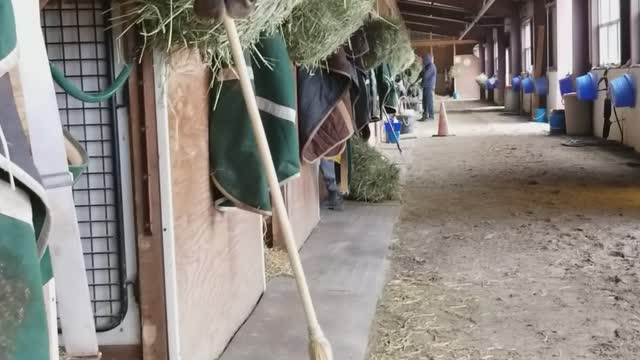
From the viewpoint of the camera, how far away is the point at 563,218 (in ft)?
16.2

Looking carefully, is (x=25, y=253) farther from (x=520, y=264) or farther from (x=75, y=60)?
(x=520, y=264)

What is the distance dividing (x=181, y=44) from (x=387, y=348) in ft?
4.31

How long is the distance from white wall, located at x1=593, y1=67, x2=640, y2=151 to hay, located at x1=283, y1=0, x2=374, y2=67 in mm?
6260

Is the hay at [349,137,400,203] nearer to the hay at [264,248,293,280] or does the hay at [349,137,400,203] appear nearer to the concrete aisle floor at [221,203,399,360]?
the concrete aisle floor at [221,203,399,360]

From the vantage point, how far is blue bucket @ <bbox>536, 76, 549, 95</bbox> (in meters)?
14.1

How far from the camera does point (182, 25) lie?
5.97 ft

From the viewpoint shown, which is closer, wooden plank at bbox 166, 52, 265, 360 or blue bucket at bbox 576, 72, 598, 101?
wooden plank at bbox 166, 52, 265, 360

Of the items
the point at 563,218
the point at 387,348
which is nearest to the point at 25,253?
the point at 387,348

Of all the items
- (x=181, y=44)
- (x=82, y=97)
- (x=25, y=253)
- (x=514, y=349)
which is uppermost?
(x=181, y=44)

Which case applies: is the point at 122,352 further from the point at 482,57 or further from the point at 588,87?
the point at 482,57

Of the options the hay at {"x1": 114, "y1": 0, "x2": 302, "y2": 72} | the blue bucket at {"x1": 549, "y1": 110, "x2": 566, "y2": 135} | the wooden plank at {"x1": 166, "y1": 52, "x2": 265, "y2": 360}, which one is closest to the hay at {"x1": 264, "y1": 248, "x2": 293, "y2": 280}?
Answer: the wooden plank at {"x1": 166, "y1": 52, "x2": 265, "y2": 360}

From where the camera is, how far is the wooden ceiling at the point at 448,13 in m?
16.4

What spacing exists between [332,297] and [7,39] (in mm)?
2416

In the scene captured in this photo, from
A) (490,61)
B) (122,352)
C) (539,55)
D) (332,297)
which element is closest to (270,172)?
(122,352)
